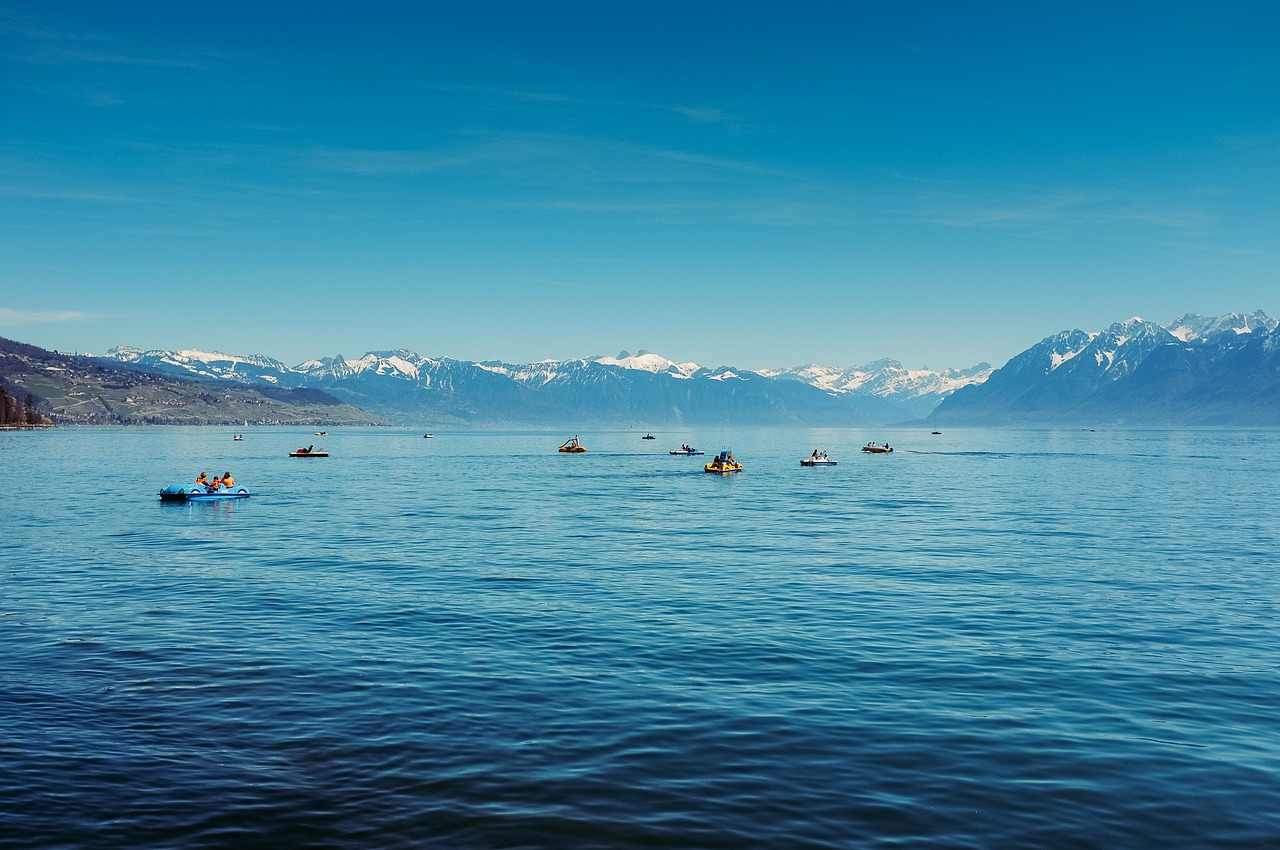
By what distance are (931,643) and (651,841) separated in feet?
57.9

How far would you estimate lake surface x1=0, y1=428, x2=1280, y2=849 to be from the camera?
16.7 meters

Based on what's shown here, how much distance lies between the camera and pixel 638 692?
24500mm

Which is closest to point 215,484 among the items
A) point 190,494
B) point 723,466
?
point 190,494

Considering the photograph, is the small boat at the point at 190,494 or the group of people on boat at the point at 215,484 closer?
the small boat at the point at 190,494

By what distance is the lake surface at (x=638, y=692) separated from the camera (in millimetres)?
16656

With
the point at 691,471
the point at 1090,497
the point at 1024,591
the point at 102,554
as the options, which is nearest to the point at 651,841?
the point at 1024,591

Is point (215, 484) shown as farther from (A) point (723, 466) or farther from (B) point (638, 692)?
(B) point (638, 692)

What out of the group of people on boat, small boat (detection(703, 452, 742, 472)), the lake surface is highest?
small boat (detection(703, 452, 742, 472))

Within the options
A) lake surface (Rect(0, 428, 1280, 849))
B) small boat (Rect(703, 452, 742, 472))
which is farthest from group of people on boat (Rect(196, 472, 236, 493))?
small boat (Rect(703, 452, 742, 472))

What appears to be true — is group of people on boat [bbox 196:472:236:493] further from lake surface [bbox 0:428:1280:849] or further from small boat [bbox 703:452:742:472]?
small boat [bbox 703:452:742:472]

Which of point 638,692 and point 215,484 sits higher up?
point 215,484

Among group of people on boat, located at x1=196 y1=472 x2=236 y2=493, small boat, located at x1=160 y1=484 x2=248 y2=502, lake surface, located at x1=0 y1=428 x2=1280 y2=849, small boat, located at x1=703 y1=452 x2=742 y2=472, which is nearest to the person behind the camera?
lake surface, located at x1=0 y1=428 x2=1280 y2=849

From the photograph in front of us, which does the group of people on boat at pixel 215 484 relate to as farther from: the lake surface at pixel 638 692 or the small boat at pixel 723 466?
the small boat at pixel 723 466

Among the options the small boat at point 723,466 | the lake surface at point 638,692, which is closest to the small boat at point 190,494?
the lake surface at point 638,692
